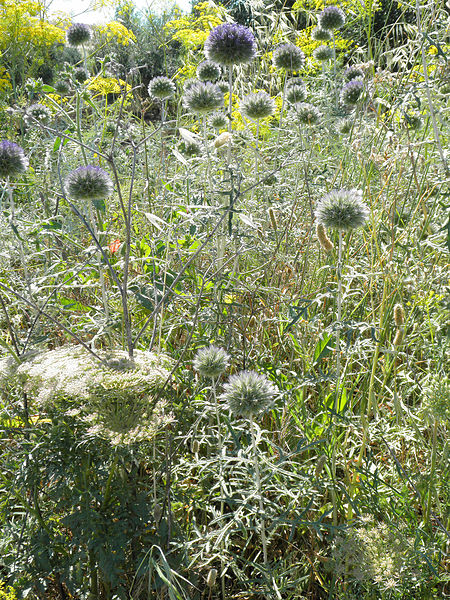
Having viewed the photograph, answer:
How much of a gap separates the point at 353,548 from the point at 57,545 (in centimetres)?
73

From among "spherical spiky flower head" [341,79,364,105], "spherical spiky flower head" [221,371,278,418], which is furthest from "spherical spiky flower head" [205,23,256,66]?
"spherical spiky flower head" [221,371,278,418]

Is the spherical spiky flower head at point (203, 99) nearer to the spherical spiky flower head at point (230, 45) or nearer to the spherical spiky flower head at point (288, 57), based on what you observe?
the spherical spiky flower head at point (230, 45)

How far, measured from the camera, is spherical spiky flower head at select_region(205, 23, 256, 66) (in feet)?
7.15

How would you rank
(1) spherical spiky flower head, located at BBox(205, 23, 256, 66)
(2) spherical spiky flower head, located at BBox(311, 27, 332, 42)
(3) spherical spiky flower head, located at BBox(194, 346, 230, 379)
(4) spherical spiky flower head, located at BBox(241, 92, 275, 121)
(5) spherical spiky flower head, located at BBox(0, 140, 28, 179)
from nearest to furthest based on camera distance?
(3) spherical spiky flower head, located at BBox(194, 346, 230, 379), (5) spherical spiky flower head, located at BBox(0, 140, 28, 179), (1) spherical spiky flower head, located at BBox(205, 23, 256, 66), (4) spherical spiky flower head, located at BBox(241, 92, 275, 121), (2) spherical spiky flower head, located at BBox(311, 27, 332, 42)

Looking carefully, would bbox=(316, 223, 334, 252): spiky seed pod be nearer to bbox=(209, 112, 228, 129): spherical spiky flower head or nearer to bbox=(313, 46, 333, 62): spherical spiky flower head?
bbox=(209, 112, 228, 129): spherical spiky flower head

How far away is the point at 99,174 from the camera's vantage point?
171 cm

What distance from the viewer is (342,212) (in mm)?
1419

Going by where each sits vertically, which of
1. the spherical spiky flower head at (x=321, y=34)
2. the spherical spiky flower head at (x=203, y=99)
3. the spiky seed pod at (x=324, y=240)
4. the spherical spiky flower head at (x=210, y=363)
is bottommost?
the spherical spiky flower head at (x=210, y=363)

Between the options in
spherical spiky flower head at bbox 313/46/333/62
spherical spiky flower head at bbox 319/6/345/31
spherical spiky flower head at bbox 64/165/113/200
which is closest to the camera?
spherical spiky flower head at bbox 64/165/113/200

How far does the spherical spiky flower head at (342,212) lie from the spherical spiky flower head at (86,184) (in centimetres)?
72

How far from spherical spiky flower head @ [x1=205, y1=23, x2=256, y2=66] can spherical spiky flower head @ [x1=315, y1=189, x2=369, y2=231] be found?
3.54 feet

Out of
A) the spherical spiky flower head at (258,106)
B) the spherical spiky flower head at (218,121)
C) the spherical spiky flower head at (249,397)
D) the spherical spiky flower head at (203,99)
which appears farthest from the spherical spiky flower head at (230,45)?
the spherical spiky flower head at (249,397)

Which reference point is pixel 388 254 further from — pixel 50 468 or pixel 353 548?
pixel 50 468

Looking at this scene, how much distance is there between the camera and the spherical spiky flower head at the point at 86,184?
169cm
